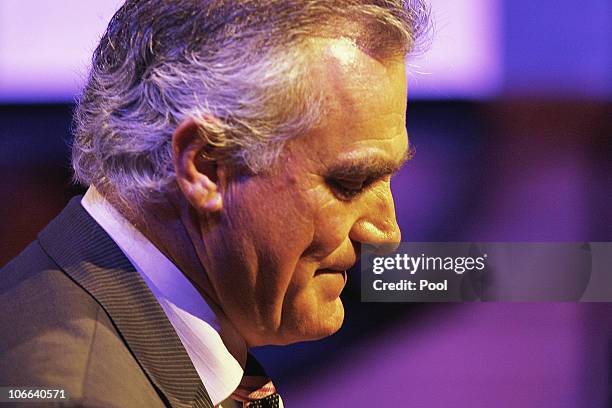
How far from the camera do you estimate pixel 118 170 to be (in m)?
0.92

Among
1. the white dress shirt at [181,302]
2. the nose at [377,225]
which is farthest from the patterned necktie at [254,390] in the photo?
the nose at [377,225]

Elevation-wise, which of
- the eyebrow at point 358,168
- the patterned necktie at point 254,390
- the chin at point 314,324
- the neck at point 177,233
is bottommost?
the patterned necktie at point 254,390

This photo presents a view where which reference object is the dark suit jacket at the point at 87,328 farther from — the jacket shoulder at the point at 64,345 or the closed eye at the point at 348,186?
the closed eye at the point at 348,186

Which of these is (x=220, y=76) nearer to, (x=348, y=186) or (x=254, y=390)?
→ (x=348, y=186)

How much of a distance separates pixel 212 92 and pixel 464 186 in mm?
751

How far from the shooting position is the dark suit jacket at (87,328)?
0.76 meters

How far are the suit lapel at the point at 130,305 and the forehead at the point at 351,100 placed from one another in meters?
0.23

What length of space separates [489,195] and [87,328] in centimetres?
88

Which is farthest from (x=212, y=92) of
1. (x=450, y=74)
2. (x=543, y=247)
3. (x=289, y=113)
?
(x=543, y=247)

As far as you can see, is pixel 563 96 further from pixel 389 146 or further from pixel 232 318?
pixel 232 318

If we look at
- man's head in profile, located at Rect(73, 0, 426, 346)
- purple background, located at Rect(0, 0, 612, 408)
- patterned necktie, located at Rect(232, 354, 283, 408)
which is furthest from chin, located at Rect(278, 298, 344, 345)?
purple background, located at Rect(0, 0, 612, 408)

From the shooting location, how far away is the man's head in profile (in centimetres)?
86

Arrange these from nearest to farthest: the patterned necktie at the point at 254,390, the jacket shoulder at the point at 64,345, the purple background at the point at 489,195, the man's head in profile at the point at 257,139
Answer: the jacket shoulder at the point at 64,345 → the man's head in profile at the point at 257,139 → the patterned necktie at the point at 254,390 → the purple background at the point at 489,195

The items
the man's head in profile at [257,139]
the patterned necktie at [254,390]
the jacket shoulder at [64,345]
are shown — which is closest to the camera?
Answer: the jacket shoulder at [64,345]
